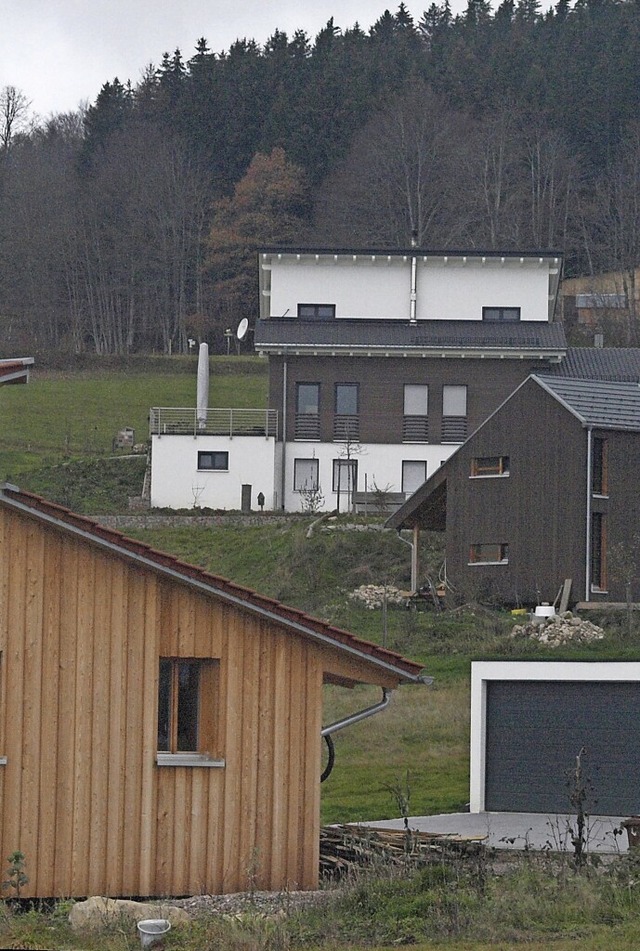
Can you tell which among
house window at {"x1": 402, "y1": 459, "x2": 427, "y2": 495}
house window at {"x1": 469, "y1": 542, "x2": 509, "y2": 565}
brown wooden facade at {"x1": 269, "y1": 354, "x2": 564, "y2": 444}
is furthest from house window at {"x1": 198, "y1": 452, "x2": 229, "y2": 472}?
house window at {"x1": 469, "y1": 542, "x2": 509, "y2": 565}

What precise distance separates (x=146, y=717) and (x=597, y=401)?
2523 centimetres

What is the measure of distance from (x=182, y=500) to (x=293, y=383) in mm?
5766

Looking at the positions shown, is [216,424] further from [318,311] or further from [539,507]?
[539,507]

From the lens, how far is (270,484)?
173 ft

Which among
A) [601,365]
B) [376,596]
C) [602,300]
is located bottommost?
[376,596]

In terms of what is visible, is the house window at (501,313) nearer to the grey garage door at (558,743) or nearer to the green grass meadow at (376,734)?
the green grass meadow at (376,734)

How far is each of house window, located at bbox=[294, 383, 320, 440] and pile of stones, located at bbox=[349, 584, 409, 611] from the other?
15.1 metres

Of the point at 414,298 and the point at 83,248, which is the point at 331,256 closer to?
the point at 414,298

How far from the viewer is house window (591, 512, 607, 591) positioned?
125 ft

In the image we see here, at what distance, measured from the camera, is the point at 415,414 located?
179ft

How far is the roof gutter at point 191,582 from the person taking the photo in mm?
15656

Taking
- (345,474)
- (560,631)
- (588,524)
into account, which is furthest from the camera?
(345,474)

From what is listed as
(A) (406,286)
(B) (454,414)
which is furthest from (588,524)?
(A) (406,286)

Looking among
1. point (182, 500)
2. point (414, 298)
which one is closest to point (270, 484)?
point (182, 500)
